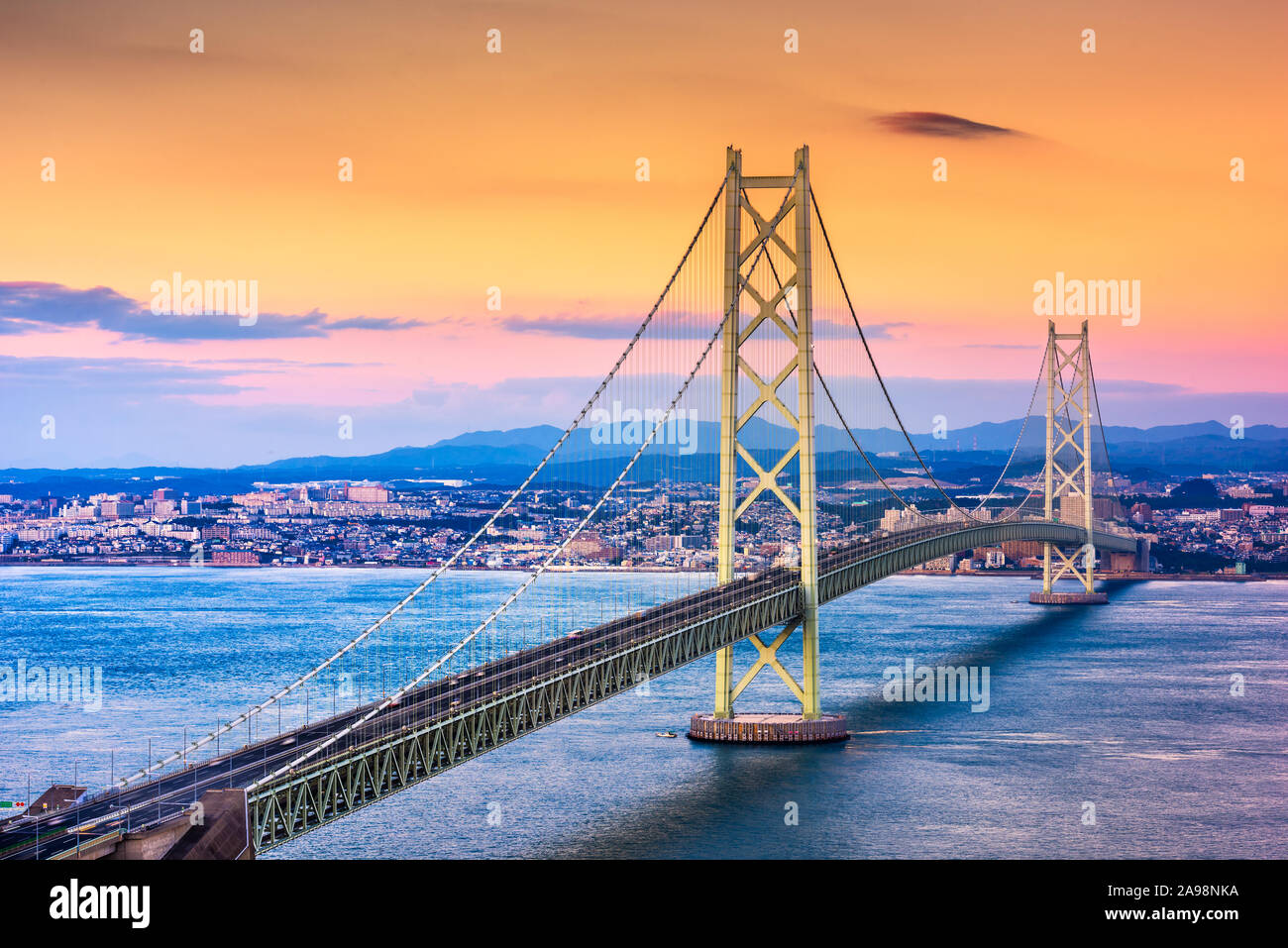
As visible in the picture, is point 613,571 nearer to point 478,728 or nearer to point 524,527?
point 524,527

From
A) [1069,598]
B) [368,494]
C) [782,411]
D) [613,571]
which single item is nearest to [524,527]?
[613,571]

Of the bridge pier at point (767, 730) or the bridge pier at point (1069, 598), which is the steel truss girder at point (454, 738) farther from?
the bridge pier at point (1069, 598)

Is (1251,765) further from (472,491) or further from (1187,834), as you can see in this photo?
(472,491)

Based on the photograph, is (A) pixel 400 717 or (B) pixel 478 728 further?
(A) pixel 400 717

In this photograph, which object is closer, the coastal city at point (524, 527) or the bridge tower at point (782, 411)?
the bridge tower at point (782, 411)

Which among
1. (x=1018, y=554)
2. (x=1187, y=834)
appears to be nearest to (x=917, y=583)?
(x=1018, y=554)

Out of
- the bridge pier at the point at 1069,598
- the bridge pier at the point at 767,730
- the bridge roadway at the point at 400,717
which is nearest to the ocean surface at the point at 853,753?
the bridge pier at the point at 767,730
